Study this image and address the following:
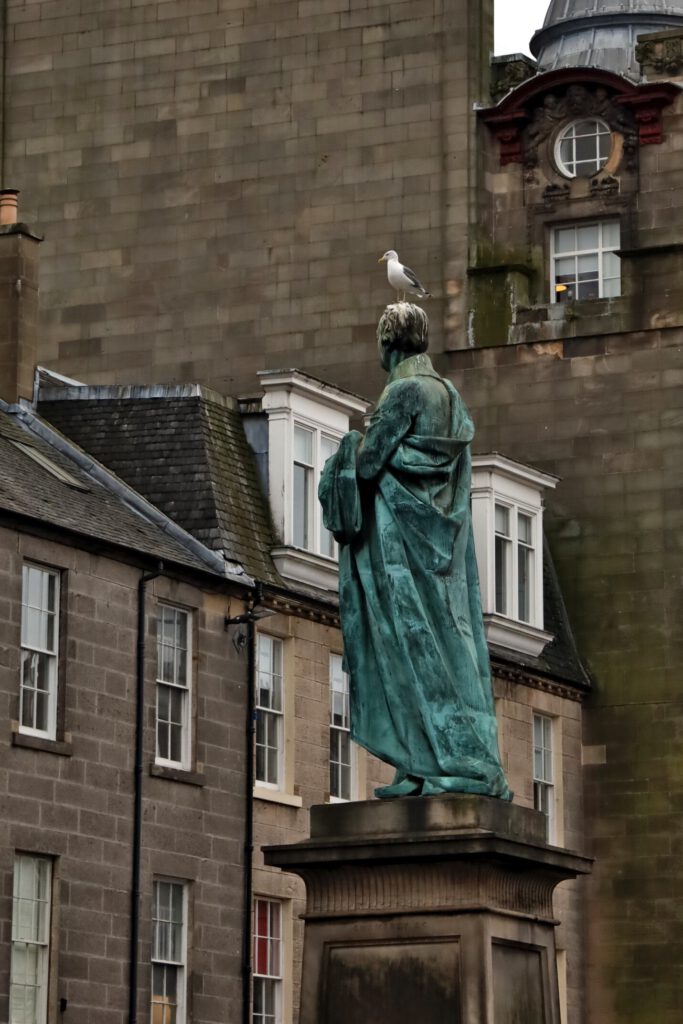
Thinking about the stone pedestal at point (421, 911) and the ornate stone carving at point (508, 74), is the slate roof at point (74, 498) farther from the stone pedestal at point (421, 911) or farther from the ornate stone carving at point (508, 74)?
the stone pedestal at point (421, 911)

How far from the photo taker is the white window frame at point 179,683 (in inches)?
1385

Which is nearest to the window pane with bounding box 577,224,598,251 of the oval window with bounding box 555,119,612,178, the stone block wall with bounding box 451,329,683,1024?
the oval window with bounding box 555,119,612,178

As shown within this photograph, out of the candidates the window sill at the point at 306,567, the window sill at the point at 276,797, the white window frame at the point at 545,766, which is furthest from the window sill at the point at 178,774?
the white window frame at the point at 545,766

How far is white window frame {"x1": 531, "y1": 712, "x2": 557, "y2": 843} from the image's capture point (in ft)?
144

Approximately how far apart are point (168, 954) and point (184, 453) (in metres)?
7.38

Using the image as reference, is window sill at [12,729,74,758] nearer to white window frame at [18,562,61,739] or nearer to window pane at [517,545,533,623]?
white window frame at [18,562,61,739]

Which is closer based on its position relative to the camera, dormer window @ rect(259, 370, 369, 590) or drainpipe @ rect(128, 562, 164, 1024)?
drainpipe @ rect(128, 562, 164, 1024)

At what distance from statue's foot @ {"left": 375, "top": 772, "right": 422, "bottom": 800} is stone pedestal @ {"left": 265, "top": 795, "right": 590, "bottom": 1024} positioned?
16 centimetres

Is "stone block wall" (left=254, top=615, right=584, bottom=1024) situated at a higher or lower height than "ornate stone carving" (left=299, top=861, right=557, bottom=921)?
higher

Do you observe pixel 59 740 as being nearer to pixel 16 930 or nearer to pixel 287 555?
pixel 16 930

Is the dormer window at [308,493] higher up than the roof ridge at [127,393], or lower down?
→ lower down

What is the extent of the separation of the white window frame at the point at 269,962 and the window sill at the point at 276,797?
129 cm

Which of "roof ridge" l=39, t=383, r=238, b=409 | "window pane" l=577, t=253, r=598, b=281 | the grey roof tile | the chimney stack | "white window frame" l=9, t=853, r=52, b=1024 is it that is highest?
"window pane" l=577, t=253, r=598, b=281

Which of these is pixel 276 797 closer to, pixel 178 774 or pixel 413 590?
pixel 178 774
